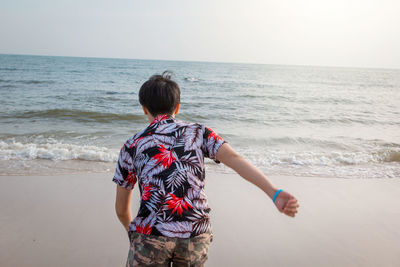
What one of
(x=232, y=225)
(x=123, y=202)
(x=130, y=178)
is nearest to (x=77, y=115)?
(x=232, y=225)

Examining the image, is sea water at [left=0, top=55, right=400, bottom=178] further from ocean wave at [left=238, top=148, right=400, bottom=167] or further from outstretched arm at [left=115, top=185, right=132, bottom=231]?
outstretched arm at [left=115, top=185, right=132, bottom=231]

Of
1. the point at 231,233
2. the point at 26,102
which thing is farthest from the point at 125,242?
the point at 26,102

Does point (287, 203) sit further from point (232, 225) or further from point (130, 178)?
point (232, 225)

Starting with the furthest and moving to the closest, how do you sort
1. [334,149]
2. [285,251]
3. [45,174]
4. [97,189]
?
[334,149] < [45,174] < [97,189] < [285,251]

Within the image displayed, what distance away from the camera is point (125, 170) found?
1.43 meters

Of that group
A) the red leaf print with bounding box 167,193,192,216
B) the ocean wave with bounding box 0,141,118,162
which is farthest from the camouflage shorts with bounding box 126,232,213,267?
the ocean wave with bounding box 0,141,118,162

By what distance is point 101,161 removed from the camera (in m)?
5.64

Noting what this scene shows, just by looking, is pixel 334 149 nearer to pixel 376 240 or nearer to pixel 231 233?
pixel 376 240

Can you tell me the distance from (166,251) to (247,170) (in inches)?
19.9

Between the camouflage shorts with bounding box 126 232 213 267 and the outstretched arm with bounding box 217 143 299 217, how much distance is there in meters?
0.35

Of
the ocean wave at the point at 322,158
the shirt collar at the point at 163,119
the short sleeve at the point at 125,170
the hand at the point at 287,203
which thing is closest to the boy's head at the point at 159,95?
the shirt collar at the point at 163,119

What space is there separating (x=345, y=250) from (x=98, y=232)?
8.65ft

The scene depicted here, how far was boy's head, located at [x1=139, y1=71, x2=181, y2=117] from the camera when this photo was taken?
4.79 ft

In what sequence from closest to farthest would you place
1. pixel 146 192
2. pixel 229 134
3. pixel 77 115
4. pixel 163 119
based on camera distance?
pixel 146 192 → pixel 163 119 → pixel 229 134 → pixel 77 115
